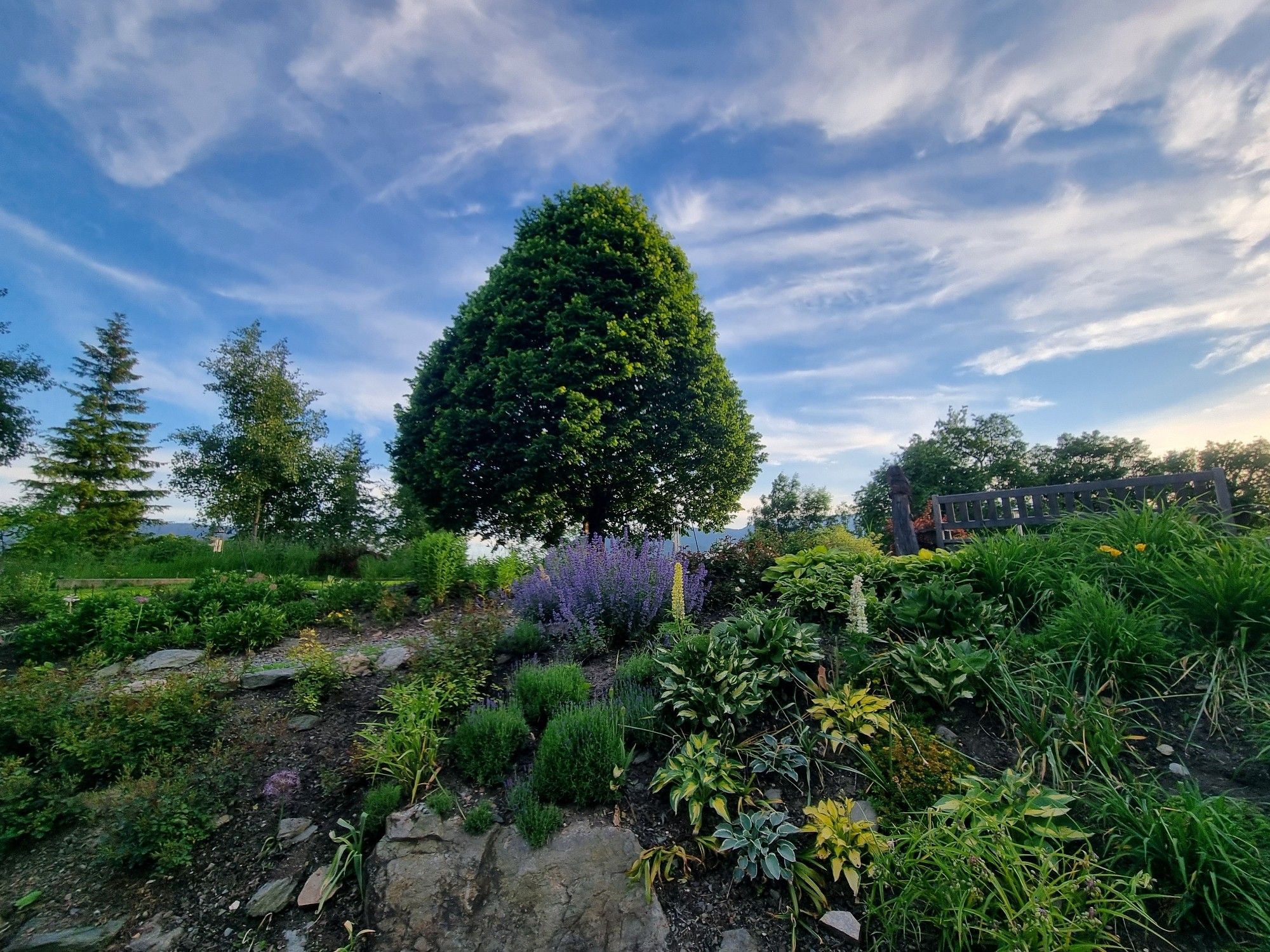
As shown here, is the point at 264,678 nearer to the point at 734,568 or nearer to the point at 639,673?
the point at 639,673

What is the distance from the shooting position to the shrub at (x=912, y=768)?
2.43m

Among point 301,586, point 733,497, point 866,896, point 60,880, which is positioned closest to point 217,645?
point 301,586

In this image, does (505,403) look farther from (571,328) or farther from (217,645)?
(217,645)

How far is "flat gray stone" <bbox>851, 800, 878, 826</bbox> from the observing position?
8.02 ft

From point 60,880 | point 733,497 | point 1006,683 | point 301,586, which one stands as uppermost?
point 733,497

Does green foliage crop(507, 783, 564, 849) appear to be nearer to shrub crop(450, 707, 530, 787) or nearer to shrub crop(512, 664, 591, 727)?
shrub crop(450, 707, 530, 787)

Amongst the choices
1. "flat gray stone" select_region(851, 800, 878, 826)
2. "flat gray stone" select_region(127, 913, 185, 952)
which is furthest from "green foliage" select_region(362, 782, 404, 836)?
"flat gray stone" select_region(851, 800, 878, 826)

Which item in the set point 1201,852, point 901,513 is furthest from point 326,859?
point 901,513

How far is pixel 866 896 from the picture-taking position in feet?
7.18

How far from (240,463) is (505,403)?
1351 cm

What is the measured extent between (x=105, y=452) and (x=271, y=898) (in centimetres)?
2757

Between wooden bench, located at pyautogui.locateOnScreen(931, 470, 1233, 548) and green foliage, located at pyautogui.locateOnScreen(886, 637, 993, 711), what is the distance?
13.6 feet

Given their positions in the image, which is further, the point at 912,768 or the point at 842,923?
the point at 912,768

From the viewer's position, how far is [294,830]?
279cm
